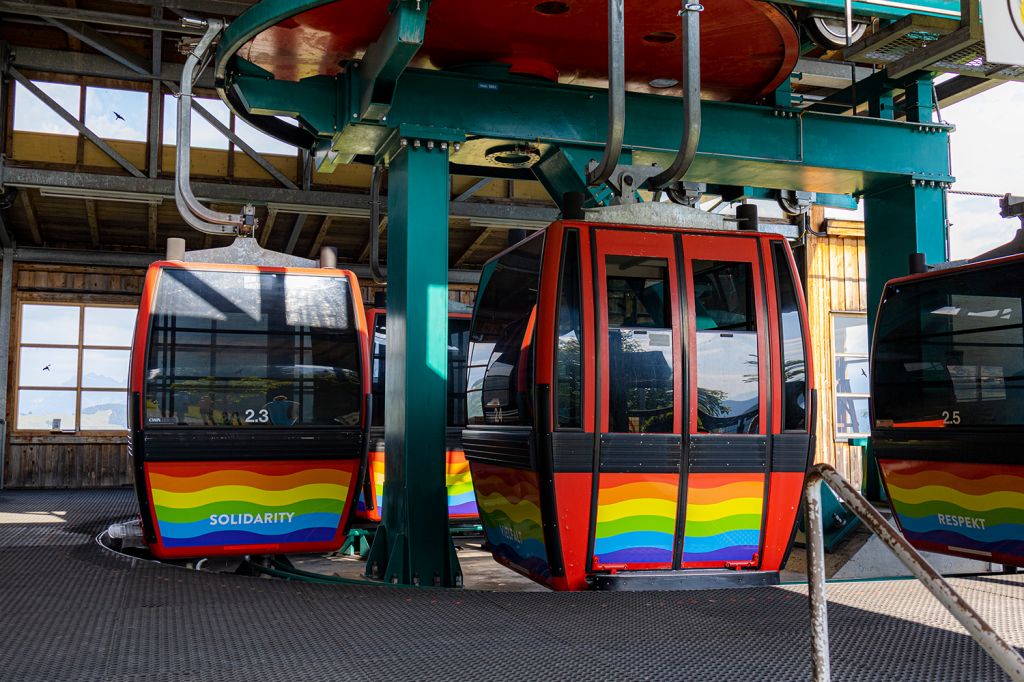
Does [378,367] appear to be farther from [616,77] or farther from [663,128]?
[616,77]

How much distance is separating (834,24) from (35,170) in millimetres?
11059

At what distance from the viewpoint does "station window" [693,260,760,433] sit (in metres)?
5.36

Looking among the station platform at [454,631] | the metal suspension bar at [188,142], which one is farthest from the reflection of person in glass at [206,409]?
the station platform at [454,631]

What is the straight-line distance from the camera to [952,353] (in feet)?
22.2

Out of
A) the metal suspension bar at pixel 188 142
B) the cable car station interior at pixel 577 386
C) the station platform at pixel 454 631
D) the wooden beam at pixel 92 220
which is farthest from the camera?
the wooden beam at pixel 92 220

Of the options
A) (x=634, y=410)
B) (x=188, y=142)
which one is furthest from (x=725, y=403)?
(x=188, y=142)

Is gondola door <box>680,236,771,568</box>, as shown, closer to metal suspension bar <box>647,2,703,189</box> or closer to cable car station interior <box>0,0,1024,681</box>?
cable car station interior <box>0,0,1024,681</box>

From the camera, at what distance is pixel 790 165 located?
754 cm

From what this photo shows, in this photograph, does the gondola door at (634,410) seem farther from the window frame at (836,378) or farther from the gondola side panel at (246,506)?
the window frame at (836,378)

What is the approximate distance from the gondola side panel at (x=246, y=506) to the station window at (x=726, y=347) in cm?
334

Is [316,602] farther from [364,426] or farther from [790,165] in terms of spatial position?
[790,165]

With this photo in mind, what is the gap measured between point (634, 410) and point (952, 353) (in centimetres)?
288

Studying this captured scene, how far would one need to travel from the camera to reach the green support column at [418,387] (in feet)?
20.7

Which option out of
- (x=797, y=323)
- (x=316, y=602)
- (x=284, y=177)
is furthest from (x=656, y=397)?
(x=284, y=177)
